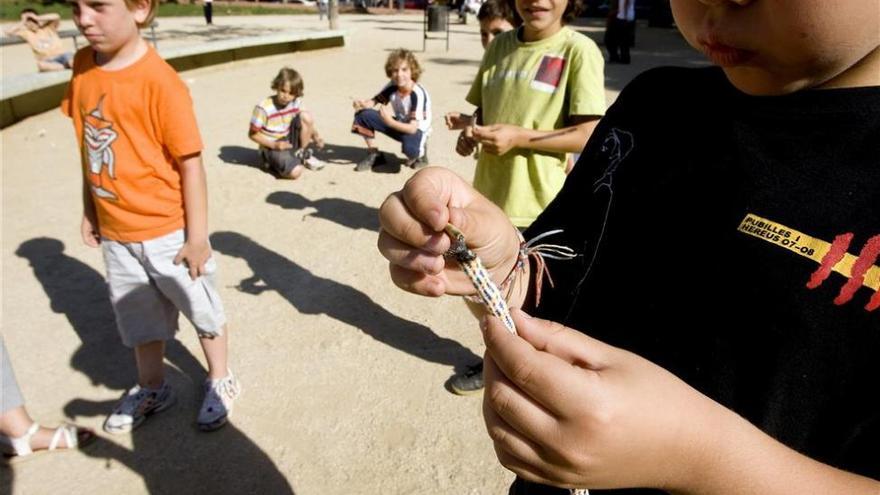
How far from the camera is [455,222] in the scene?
3.31 feet

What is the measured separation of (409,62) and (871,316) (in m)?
6.36

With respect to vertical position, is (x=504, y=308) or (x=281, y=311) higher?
(x=504, y=308)

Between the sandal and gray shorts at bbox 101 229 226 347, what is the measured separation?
1.56 ft

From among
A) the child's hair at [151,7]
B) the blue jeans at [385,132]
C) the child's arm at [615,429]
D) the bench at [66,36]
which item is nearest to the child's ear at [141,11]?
the child's hair at [151,7]

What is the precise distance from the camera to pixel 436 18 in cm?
2020

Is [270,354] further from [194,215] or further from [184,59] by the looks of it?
[184,59]

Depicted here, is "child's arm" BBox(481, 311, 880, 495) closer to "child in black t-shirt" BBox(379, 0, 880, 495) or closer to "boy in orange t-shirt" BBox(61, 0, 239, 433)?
"child in black t-shirt" BBox(379, 0, 880, 495)

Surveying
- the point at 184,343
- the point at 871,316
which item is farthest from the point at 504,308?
the point at 184,343

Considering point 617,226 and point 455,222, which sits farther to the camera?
point 617,226

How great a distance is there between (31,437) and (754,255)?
305 centimetres

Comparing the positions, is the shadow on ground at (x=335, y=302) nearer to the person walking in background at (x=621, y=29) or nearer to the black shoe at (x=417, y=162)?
the black shoe at (x=417, y=162)

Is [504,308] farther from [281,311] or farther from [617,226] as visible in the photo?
[281,311]

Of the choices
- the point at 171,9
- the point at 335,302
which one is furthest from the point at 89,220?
the point at 171,9

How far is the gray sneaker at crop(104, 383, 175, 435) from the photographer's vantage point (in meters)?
2.85
